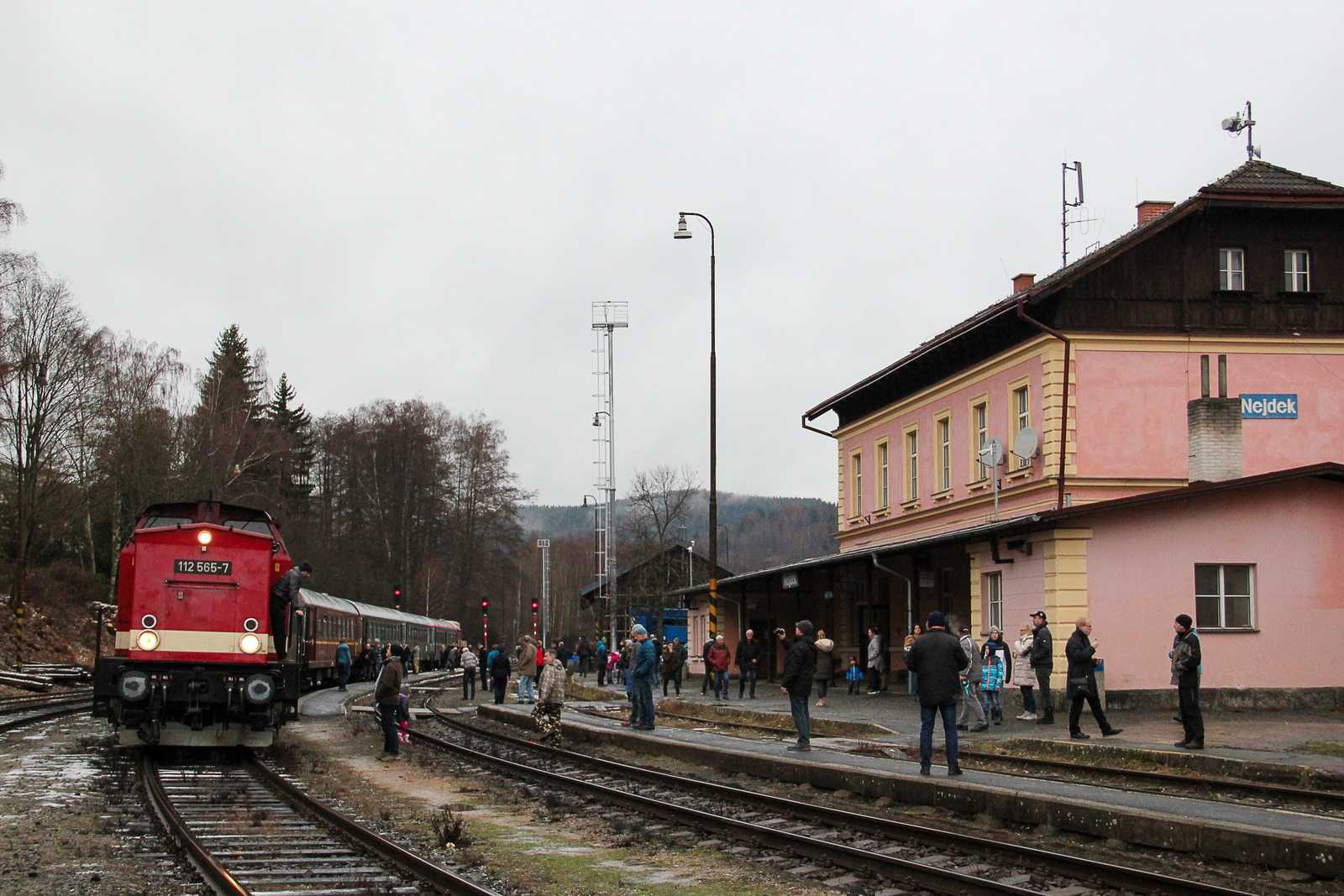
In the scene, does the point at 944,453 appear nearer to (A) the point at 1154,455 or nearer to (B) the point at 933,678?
(A) the point at 1154,455

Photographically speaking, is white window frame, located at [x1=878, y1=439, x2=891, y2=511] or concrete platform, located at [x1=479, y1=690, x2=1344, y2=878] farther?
white window frame, located at [x1=878, y1=439, x2=891, y2=511]

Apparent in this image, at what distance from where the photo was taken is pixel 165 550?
55.8ft

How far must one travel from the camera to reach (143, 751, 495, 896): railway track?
902cm

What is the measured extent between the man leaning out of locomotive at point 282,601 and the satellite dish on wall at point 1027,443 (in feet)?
55.2

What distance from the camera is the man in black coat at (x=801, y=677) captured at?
17.5 meters

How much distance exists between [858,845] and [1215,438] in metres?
21.0

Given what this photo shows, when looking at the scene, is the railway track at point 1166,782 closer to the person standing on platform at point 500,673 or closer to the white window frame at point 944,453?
the person standing on platform at point 500,673

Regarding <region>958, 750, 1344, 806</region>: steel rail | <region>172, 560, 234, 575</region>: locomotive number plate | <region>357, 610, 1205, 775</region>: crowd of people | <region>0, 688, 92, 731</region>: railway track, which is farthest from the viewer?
<region>0, 688, 92, 731</region>: railway track

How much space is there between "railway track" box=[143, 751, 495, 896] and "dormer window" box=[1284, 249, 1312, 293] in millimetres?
24502

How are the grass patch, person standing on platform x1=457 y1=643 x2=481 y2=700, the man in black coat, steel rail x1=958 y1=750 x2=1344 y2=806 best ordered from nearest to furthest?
steel rail x1=958 y1=750 x2=1344 y2=806 < the grass patch < the man in black coat < person standing on platform x1=457 y1=643 x2=481 y2=700

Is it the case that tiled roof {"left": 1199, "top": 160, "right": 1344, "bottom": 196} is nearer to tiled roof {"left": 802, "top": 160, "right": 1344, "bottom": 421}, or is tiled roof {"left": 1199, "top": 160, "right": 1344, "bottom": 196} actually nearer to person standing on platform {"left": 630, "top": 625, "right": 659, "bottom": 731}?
tiled roof {"left": 802, "top": 160, "right": 1344, "bottom": 421}

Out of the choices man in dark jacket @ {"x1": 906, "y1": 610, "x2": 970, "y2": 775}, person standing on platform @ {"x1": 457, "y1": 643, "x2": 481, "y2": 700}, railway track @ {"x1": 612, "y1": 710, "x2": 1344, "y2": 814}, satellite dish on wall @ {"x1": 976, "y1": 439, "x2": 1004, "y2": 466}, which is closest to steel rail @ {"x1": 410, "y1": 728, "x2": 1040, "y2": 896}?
man in dark jacket @ {"x1": 906, "y1": 610, "x2": 970, "y2": 775}

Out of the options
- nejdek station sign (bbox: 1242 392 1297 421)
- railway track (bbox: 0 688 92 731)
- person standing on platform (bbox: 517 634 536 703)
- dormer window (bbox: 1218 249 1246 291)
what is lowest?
railway track (bbox: 0 688 92 731)

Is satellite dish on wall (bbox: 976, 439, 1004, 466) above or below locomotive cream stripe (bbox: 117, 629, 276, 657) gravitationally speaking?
above
